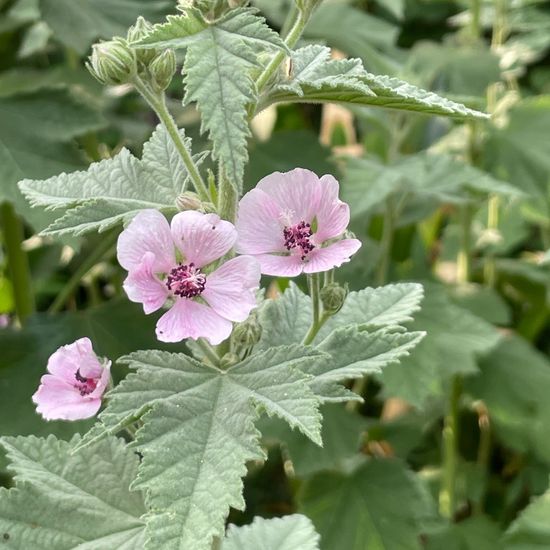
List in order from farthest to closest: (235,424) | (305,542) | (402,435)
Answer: (402,435), (305,542), (235,424)

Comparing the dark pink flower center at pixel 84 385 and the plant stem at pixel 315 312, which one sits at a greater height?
the plant stem at pixel 315 312

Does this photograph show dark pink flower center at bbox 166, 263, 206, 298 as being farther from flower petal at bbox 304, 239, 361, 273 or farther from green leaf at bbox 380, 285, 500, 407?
green leaf at bbox 380, 285, 500, 407

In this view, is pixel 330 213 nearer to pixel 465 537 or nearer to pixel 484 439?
pixel 465 537

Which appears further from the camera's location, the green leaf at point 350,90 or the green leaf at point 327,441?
the green leaf at point 327,441

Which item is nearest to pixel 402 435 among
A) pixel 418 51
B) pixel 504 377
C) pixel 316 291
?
pixel 504 377

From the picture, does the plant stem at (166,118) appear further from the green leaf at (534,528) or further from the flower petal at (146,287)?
the green leaf at (534,528)

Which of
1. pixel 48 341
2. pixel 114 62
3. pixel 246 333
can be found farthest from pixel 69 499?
pixel 48 341

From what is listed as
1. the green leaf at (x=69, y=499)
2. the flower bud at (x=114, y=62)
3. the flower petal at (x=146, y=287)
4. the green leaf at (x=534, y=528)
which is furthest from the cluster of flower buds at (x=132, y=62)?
the green leaf at (x=534, y=528)

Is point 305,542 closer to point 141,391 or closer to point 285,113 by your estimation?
point 141,391
